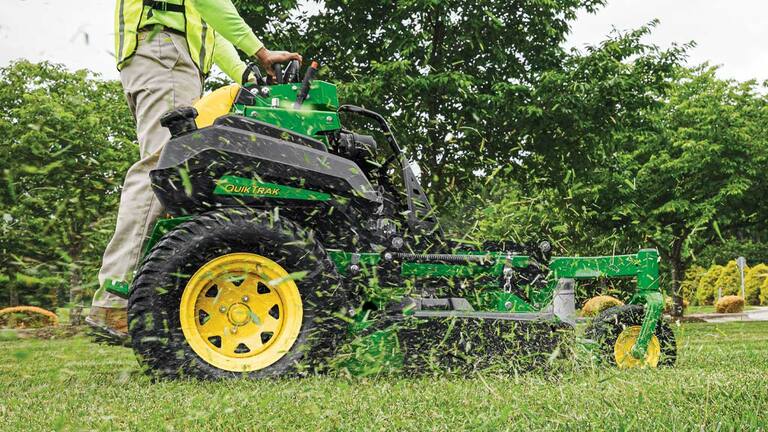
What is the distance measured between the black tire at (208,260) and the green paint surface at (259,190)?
0.41ft

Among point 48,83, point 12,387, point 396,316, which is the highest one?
point 48,83

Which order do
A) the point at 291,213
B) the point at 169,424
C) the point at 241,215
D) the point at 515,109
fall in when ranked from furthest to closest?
the point at 515,109, the point at 291,213, the point at 241,215, the point at 169,424

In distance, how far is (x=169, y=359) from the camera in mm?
3303

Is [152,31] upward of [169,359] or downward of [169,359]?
upward

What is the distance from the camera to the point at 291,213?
3709 mm

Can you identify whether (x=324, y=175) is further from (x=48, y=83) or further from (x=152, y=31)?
(x=48, y=83)

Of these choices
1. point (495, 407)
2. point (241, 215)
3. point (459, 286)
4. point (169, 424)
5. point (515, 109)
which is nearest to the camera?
point (169, 424)

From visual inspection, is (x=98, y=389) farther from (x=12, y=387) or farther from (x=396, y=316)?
(x=396, y=316)

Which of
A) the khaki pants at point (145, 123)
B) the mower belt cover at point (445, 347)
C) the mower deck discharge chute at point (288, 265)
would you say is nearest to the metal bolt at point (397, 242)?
the mower deck discharge chute at point (288, 265)

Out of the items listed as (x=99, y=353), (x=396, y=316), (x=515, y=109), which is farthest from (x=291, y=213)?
(x=515, y=109)

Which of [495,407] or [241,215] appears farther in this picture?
[241,215]

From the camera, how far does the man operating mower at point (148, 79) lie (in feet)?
12.0

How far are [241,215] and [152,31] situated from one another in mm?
1165

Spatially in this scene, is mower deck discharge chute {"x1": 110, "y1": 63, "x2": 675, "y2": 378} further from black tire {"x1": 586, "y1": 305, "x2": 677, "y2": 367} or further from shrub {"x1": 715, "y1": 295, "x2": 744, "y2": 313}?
shrub {"x1": 715, "y1": 295, "x2": 744, "y2": 313}
